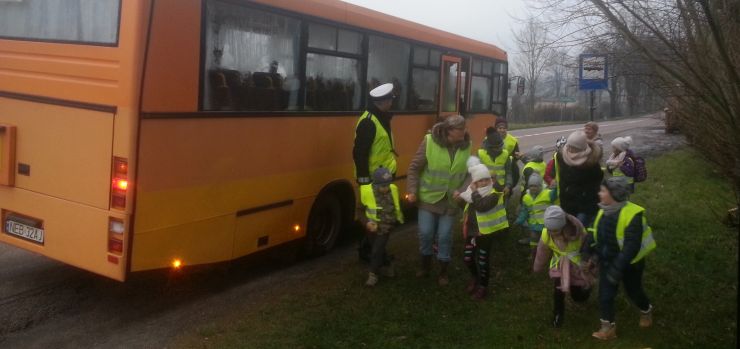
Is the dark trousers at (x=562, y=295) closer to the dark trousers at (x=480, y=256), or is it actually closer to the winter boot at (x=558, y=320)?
the winter boot at (x=558, y=320)

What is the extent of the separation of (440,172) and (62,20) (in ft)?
Answer: 11.5

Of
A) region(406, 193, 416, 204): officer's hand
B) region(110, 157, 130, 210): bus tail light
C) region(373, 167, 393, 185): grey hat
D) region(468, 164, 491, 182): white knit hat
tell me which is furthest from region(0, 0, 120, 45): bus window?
region(468, 164, 491, 182): white knit hat

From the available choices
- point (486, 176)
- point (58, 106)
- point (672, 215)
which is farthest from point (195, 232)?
point (672, 215)

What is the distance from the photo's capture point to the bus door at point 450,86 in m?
9.78

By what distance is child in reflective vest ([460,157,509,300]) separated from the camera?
5.75 m

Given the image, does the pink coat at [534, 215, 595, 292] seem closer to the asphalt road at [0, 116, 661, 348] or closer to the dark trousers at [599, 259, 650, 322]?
the dark trousers at [599, 259, 650, 322]

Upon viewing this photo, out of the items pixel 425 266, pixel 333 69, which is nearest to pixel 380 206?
pixel 425 266

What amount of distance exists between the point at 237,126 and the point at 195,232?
3.34 feet

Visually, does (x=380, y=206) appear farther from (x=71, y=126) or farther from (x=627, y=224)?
(x=71, y=126)

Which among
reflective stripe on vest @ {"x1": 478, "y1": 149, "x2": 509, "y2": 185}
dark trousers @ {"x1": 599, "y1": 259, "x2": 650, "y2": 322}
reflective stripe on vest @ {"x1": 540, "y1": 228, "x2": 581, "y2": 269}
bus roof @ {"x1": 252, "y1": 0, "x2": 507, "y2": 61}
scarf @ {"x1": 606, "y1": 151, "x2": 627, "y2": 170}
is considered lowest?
dark trousers @ {"x1": 599, "y1": 259, "x2": 650, "y2": 322}

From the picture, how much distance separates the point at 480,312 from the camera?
5773 mm

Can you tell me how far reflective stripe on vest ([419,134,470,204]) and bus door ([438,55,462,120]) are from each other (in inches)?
132

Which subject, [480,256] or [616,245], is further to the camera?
[480,256]

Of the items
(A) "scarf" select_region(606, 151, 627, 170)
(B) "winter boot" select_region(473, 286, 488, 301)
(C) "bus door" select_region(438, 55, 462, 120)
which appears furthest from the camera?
(C) "bus door" select_region(438, 55, 462, 120)
